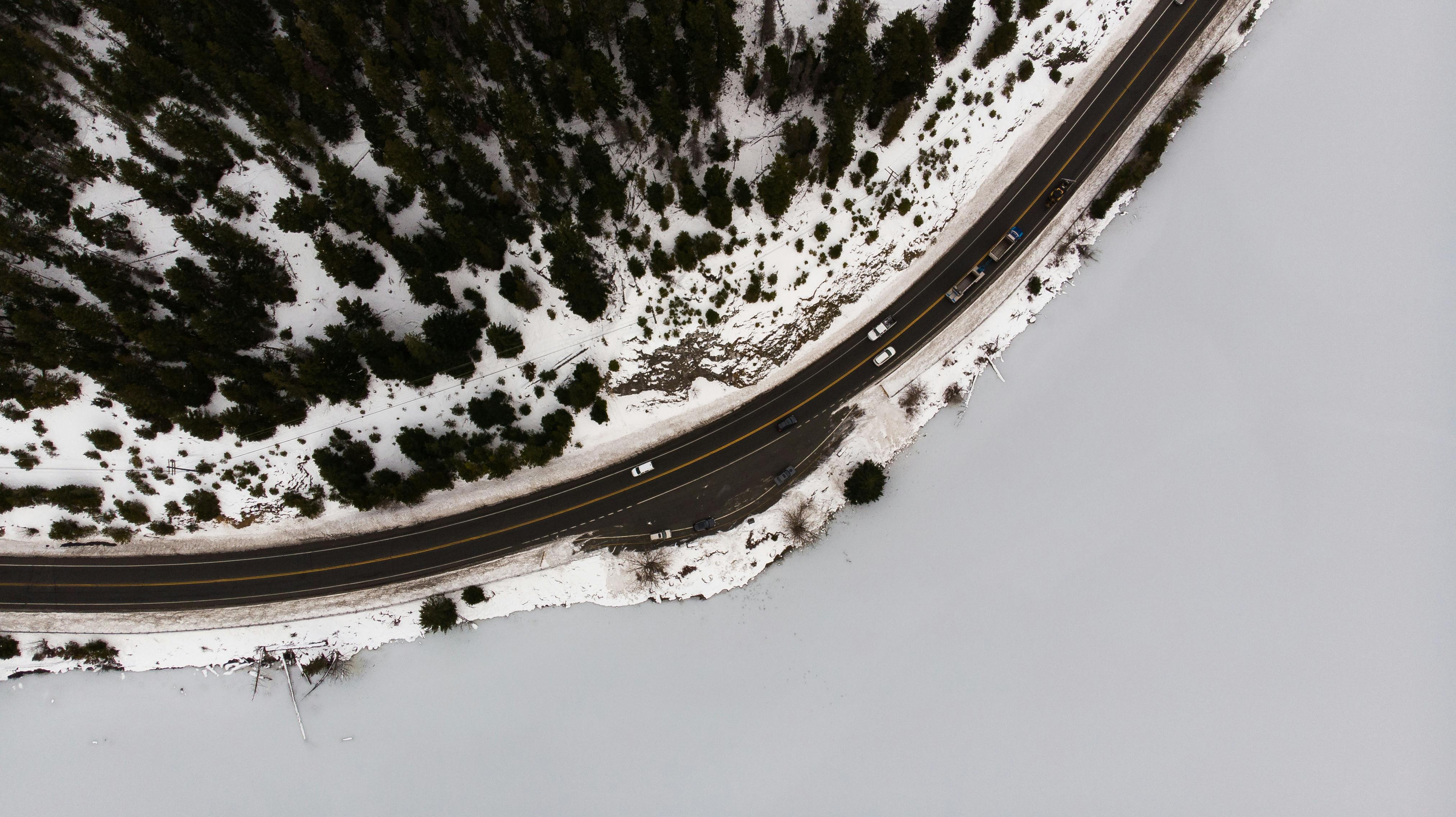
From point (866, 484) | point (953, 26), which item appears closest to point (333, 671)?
point (866, 484)

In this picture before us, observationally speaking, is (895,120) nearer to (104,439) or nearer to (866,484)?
(866,484)

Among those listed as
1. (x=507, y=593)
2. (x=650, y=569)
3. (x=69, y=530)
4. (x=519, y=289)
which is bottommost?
(x=650, y=569)

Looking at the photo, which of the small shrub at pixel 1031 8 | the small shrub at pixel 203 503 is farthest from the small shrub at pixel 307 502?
the small shrub at pixel 1031 8

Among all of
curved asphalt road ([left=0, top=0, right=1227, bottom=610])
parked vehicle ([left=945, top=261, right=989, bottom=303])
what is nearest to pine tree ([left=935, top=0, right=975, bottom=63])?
curved asphalt road ([left=0, top=0, right=1227, bottom=610])

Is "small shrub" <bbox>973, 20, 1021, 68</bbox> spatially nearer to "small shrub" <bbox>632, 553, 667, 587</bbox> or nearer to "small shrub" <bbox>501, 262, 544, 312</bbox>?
"small shrub" <bbox>501, 262, 544, 312</bbox>

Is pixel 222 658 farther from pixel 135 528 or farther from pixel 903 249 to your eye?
pixel 903 249
